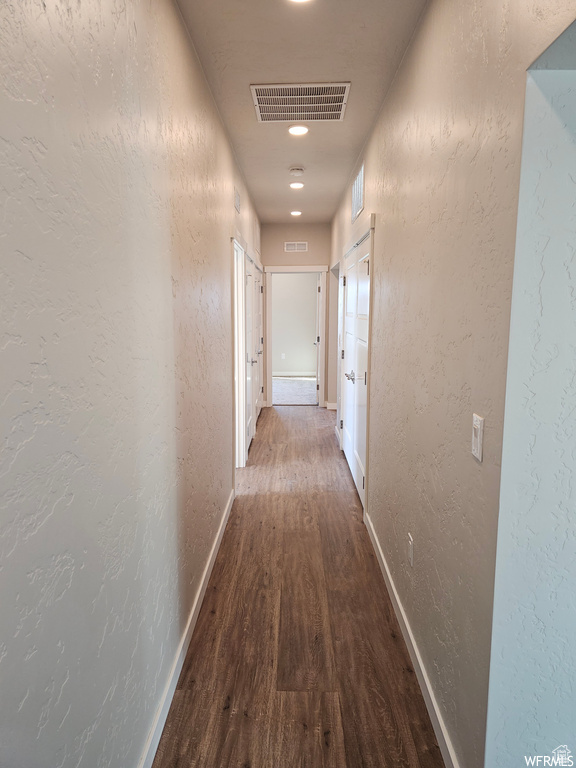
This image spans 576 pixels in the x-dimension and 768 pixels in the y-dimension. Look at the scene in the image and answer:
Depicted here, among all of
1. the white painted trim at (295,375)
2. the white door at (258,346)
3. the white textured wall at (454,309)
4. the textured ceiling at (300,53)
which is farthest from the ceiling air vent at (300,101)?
the white painted trim at (295,375)

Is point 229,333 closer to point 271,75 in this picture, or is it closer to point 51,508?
point 271,75

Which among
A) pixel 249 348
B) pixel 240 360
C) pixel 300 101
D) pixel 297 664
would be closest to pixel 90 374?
pixel 297 664

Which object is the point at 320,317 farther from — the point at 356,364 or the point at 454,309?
the point at 454,309

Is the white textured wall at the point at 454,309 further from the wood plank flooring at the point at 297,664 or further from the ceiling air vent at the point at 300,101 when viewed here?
the ceiling air vent at the point at 300,101

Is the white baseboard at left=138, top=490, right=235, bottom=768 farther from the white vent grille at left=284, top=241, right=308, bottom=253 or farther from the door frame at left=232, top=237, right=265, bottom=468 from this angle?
the white vent grille at left=284, top=241, right=308, bottom=253

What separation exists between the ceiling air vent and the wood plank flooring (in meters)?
2.69

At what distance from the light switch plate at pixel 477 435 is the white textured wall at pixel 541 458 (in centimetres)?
14

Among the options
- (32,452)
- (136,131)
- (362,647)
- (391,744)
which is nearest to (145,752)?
(391,744)

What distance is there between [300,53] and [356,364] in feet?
7.55

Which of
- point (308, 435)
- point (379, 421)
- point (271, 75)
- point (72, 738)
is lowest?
point (308, 435)

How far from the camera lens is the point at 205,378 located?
2.53m

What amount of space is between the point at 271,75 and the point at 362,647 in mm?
2836

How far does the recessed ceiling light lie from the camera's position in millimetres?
3227

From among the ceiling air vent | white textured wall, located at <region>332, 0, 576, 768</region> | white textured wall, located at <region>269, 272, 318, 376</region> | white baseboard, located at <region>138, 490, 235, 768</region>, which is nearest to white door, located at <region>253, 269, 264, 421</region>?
the ceiling air vent
